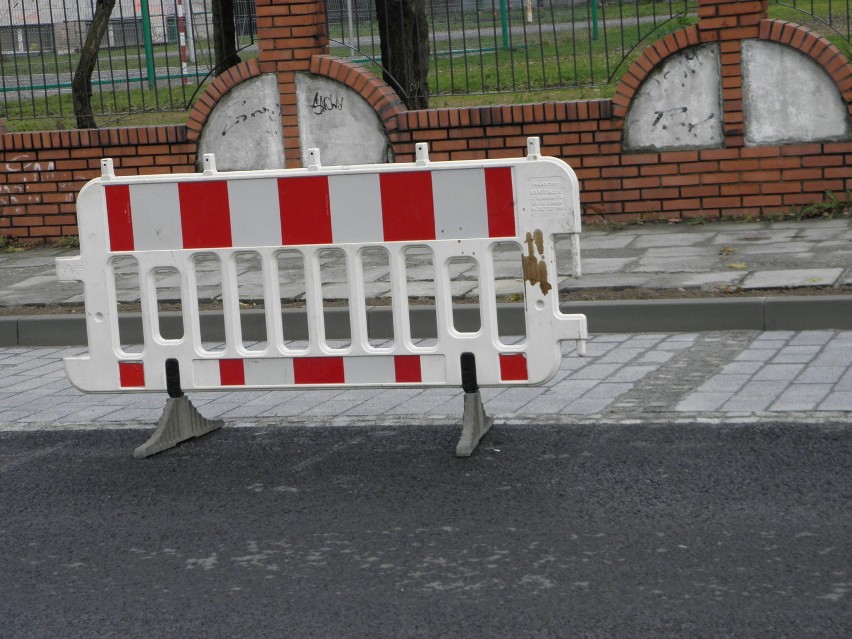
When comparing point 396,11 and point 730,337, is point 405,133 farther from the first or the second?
point 730,337

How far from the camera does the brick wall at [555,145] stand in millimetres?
10664

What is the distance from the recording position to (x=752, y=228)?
10398 mm

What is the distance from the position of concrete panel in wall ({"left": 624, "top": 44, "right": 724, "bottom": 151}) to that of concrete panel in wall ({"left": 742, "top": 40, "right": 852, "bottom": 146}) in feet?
0.84

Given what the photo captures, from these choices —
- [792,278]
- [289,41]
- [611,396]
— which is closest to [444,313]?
[611,396]

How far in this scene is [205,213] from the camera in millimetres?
5816

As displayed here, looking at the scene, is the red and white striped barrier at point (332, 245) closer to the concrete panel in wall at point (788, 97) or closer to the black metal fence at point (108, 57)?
the concrete panel in wall at point (788, 97)

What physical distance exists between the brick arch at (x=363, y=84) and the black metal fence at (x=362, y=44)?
29cm

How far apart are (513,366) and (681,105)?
5882 mm

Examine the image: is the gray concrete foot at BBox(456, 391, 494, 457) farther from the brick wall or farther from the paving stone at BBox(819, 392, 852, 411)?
the brick wall

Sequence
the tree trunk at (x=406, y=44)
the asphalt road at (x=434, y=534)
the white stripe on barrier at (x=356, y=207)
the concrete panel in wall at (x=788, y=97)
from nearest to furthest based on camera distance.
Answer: the asphalt road at (x=434, y=534), the white stripe on barrier at (x=356, y=207), the concrete panel in wall at (x=788, y=97), the tree trunk at (x=406, y=44)

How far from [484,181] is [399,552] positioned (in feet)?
5.91

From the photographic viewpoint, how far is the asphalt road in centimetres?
373

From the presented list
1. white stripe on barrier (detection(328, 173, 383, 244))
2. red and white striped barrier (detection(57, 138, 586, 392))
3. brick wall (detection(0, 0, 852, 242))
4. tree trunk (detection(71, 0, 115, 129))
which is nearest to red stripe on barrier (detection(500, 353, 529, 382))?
red and white striped barrier (detection(57, 138, 586, 392))

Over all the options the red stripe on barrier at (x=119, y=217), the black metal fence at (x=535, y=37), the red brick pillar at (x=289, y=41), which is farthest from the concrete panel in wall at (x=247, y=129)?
the red stripe on barrier at (x=119, y=217)
